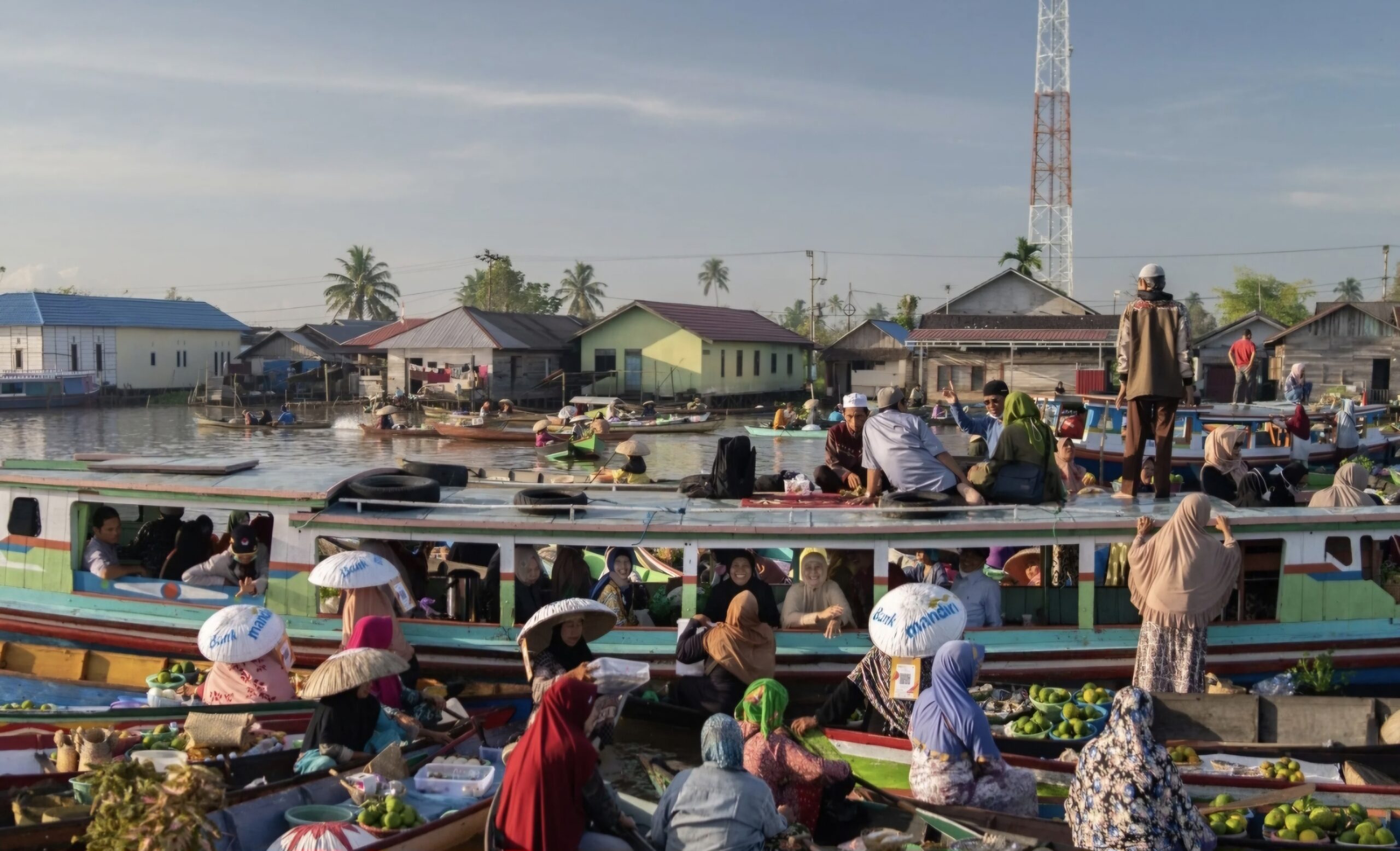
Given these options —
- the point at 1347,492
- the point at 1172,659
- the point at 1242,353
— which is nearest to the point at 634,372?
the point at 1242,353

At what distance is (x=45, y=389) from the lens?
156 ft

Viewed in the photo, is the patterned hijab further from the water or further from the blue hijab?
the water

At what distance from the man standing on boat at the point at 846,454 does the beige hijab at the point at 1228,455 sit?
2901 mm

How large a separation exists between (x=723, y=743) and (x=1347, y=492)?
694 centimetres

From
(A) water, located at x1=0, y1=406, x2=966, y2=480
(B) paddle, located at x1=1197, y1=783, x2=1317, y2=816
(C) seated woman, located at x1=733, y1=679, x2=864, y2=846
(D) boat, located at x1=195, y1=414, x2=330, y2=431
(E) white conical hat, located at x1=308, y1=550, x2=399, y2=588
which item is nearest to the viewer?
(C) seated woman, located at x1=733, y1=679, x2=864, y2=846

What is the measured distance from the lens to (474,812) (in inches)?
231

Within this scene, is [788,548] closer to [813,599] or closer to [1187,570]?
[813,599]

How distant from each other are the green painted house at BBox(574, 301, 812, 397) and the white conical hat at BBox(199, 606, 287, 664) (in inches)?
1489

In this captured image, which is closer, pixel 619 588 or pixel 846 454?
pixel 619 588

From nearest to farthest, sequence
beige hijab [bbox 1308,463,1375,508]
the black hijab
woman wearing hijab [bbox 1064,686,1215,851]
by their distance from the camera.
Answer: woman wearing hijab [bbox 1064,686,1215,851]
the black hijab
beige hijab [bbox 1308,463,1375,508]

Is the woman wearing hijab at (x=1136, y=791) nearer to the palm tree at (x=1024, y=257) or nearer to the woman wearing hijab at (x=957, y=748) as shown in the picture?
the woman wearing hijab at (x=957, y=748)

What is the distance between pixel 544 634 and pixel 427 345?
1619 inches

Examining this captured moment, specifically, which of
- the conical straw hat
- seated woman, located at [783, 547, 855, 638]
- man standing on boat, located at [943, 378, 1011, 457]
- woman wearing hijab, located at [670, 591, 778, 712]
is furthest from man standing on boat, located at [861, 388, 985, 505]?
the conical straw hat

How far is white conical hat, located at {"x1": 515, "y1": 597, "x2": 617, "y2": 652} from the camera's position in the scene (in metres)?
7.12
